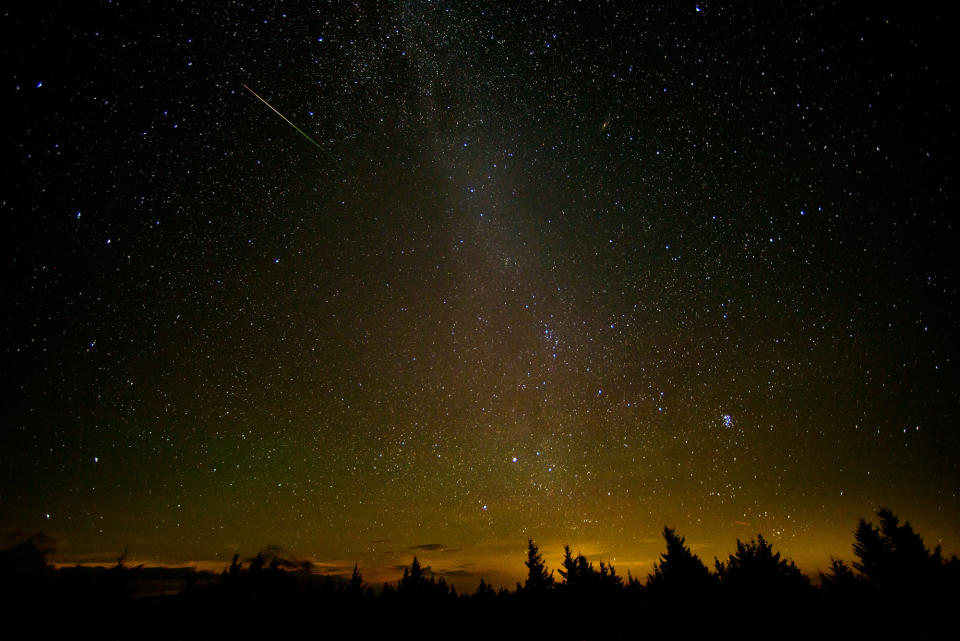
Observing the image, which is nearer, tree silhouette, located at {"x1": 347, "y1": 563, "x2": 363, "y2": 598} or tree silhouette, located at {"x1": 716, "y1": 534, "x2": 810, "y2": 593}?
tree silhouette, located at {"x1": 716, "y1": 534, "x2": 810, "y2": 593}

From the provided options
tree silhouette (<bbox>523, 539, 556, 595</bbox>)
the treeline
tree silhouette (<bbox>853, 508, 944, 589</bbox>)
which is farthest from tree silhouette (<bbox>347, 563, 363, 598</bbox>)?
tree silhouette (<bbox>853, 508, 944, 589</bbox>)

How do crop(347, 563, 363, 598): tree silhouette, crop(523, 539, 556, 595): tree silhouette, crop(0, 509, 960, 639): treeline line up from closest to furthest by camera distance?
crop(0, 509, 960, 639): treeline, crop(523, 539, 556, 595): tree silhouette, crop(347, 563, 363, 598): tree silhouette

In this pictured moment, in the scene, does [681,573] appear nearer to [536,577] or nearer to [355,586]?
[536,577]

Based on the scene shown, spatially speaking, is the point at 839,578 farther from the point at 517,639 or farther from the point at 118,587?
the point at 118,587

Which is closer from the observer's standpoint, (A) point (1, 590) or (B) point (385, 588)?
(B) point (385, 588)

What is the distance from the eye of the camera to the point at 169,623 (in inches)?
1645

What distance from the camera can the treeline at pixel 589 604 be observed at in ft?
56.7

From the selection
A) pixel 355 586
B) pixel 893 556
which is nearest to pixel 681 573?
pixel 893 556

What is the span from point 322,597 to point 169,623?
1637 centimetres

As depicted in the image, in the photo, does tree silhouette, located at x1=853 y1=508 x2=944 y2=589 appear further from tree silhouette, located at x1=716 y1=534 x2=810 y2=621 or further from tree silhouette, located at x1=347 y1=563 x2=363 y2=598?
tree silhouette, located at x1=347 y1=563 x2=363 y2=598

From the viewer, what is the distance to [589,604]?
26156mm

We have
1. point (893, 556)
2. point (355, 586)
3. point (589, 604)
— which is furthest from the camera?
point (355, 586)

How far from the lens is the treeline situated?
681 inches

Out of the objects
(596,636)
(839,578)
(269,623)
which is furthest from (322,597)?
(839,578)
